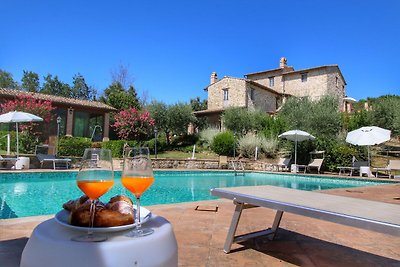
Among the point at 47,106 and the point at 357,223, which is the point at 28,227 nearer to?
the point at 357,223

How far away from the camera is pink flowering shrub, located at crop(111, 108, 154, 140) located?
22.1 m

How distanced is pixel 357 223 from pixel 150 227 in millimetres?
1145

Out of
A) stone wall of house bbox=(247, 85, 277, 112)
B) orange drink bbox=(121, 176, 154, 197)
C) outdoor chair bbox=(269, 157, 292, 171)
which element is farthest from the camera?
stone wall of house bbox=(247, 85, 277, 112)

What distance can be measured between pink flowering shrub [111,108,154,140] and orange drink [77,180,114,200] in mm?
21364

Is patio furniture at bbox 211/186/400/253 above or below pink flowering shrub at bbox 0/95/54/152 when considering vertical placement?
below

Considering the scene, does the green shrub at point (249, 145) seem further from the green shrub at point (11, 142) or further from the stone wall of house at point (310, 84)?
the stone wall of house at point (310, 84)

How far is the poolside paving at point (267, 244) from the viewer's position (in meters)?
2.51

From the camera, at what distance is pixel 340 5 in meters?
14.5

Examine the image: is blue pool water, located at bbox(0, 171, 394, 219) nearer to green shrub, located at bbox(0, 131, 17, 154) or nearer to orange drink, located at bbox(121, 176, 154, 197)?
orange drink, located at bbox(121, 176, 154, 197)

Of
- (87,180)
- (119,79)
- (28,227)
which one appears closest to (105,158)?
(87,180)

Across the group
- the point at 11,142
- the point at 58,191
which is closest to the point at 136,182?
the point at 58,191

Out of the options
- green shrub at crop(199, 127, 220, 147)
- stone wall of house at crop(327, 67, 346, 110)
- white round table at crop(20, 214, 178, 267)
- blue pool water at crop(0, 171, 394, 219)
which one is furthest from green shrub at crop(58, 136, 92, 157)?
stone wall of house at crop(327, 67, 346, 110)

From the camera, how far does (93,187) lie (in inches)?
47.5

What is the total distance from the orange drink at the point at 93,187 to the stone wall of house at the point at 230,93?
2632cm
